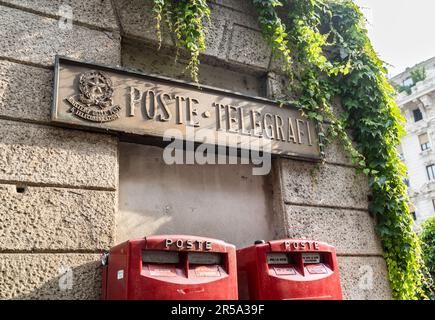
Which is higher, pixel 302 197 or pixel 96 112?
pixel 96 112

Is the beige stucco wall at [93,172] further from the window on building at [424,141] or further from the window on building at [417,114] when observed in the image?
the window on building at [417,114]

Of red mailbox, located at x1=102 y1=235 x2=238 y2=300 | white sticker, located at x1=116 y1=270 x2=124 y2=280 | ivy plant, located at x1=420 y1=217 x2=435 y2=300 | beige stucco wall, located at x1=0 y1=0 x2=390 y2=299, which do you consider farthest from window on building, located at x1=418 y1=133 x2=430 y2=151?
white sticker, located at x1=116 y1=270 x2=124 y2=280

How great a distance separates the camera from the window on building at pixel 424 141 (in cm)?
2524

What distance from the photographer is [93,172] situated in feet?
9.75

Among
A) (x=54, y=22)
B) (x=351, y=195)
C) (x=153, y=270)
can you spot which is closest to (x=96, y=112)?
(x=54, y=22)

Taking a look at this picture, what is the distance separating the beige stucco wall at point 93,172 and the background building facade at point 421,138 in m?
22.9

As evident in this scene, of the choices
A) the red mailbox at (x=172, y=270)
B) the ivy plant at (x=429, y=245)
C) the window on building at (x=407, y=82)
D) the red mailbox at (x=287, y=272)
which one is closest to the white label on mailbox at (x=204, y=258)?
the red mailbox at (x=172, y=270)

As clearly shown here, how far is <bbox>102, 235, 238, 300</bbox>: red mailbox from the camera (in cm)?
222

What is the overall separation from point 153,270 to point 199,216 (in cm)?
122

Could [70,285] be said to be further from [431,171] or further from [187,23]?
[431,171]

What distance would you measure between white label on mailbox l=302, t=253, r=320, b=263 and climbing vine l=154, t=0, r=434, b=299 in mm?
1487

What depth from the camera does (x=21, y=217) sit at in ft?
8.68

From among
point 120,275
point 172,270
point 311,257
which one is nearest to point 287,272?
point 311,257
